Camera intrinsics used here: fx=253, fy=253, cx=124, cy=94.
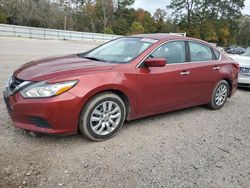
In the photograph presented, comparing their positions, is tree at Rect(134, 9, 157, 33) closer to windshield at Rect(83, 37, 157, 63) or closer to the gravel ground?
windshield at Rect(83, 37, 157, 63)

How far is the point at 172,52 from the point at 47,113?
7.86 feet

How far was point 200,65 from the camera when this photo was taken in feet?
15.6

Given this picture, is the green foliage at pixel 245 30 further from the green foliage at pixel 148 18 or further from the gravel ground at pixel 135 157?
the gravel ground at pixel 135 157

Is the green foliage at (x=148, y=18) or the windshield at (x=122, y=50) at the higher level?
the green foliage at (x=148, y=18)

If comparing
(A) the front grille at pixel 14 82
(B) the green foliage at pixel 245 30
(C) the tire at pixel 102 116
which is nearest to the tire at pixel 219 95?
(C) the tire at pixel 102 116

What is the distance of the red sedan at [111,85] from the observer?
317 cm

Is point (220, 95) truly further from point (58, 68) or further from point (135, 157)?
point (58, 68)

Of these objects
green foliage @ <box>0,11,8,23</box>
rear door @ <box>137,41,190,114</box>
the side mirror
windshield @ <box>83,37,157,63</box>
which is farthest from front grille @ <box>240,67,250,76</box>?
green foliage @ <box>0,11,8,23</box>

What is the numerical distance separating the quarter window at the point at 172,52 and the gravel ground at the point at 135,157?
1122mm

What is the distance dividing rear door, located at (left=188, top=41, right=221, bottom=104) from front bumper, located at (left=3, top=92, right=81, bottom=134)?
7.78ft

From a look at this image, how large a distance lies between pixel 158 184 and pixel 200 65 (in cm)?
273

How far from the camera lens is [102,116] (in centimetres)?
358

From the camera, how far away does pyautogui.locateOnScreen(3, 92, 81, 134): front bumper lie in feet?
10.2

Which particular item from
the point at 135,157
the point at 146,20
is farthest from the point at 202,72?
the point at 146,20
